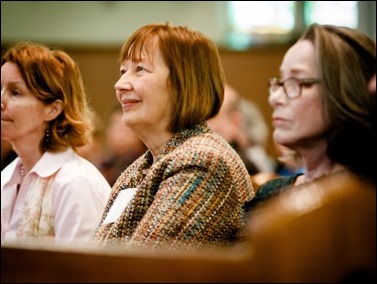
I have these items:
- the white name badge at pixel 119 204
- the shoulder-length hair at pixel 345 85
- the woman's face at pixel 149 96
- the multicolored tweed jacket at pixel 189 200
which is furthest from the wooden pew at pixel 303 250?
the woman's face at pixel 149 96

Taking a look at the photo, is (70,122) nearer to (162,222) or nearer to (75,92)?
(75,92)

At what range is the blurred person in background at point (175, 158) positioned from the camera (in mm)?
1880

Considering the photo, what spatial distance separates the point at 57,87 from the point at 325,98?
4.57ft

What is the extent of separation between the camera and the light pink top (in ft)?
8.20

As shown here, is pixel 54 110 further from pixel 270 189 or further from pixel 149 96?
pixel 270 189

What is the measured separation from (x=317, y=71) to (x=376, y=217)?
72 cm

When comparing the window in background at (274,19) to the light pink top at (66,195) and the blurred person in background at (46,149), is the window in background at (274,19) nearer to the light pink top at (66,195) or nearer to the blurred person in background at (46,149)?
the blurred person in background at (46,149)

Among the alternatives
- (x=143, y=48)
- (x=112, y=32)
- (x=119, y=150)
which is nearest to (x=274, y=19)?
(x=112, y=32)

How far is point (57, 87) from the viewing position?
2.74 meters

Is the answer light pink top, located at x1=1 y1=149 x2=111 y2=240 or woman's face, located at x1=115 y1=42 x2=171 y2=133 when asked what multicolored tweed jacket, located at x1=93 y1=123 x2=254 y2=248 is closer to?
woman's face, located at x1=115 y1=42 x2=171 y2=133

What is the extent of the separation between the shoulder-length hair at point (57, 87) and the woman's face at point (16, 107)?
0.02 m

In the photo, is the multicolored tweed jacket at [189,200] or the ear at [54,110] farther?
the ear at [54,110]

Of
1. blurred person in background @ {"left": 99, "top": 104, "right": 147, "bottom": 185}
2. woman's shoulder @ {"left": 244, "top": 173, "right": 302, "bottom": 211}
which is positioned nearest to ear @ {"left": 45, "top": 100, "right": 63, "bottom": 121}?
woman's shoulder @ {"left": 244, "top": 173, "right": 302, "bottom": 211}

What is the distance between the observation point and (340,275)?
904mm
